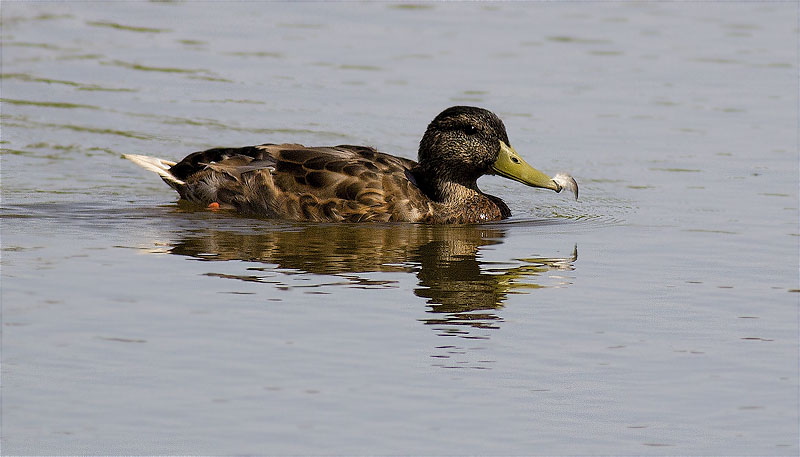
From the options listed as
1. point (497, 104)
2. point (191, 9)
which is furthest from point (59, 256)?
point (191, 9)

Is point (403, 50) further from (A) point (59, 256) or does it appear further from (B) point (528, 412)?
(B) point (528, 412)

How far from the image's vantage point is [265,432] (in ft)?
25.5

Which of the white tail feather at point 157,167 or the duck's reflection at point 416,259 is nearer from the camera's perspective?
the duck's reflection at point 416,259

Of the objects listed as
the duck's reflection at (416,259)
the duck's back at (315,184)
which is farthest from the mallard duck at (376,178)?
the duck's reflection at (416,259)

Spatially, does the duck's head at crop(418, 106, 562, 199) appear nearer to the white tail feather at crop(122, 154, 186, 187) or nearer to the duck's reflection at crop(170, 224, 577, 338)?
the duck's reflection at crop(170, 224, 577, 338)

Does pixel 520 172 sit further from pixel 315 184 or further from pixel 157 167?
pixel 157 167

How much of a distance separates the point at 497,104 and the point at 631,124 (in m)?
1.74

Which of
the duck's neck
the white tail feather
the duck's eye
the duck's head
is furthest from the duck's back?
the duck's eye

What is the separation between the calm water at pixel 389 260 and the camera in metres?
8.12

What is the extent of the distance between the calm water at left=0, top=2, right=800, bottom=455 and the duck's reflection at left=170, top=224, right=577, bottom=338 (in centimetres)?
4

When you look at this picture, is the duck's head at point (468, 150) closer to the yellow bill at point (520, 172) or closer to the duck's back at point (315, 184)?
the yellow bill at point (520, 172)

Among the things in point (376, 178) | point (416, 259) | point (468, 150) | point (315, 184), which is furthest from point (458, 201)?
point (416, 259)

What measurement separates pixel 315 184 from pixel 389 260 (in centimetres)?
190

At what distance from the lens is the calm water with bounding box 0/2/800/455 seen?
812 cm
